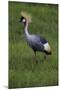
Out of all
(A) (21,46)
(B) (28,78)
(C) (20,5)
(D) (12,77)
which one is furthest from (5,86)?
(C) (20,5)

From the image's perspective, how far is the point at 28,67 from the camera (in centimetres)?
238

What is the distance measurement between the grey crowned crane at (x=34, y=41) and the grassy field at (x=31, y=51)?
0.04 metres

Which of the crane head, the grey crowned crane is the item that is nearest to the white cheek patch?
the grey crowned crane

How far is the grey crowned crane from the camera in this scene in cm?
240

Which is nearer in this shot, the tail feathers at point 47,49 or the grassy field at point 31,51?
the grassy field at point 31,51

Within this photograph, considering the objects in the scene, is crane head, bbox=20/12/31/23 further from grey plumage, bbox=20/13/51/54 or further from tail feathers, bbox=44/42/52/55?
tail feathers, bbox=44/42/52/55

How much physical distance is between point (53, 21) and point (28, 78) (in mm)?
734

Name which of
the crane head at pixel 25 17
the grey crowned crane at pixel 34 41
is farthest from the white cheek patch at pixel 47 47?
the crane head at pixel 25 17

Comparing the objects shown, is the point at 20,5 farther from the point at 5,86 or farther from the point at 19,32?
the point at 5,86

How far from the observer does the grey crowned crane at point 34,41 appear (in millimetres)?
2396

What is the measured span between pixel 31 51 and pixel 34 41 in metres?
0.12

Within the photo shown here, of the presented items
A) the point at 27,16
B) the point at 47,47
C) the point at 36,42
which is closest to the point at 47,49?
the point at 47,47

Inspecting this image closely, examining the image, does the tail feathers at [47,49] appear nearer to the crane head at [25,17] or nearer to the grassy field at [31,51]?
the grassy field at [31,51]

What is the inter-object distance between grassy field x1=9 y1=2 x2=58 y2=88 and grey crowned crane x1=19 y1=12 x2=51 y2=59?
1.7 inches
